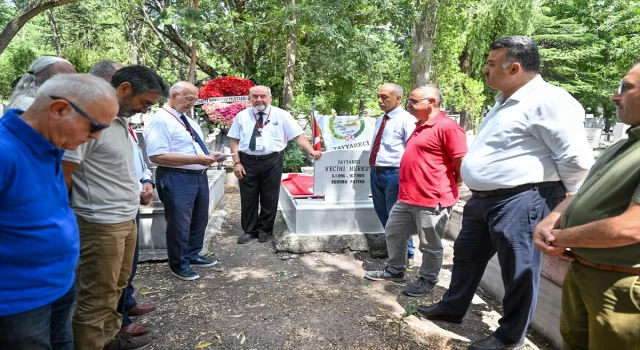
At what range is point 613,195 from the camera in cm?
163

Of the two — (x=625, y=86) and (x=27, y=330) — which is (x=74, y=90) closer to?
(x=27, y=330)

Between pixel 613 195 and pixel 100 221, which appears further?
pixel 100 221

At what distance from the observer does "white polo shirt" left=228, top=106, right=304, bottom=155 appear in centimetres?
471

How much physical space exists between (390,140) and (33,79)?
2994 millimetres

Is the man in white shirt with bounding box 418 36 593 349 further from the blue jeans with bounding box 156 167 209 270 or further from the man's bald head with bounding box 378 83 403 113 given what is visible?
the blue jeans with bounding box 156 167 209 270

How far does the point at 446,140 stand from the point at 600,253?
1637 mm

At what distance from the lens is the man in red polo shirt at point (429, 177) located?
10.5ft

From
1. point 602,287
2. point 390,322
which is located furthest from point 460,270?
point 602,287

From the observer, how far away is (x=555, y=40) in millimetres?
24375

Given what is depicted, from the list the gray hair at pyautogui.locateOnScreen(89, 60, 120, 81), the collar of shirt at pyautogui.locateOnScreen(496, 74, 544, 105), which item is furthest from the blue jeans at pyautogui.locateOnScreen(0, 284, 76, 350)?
the collar of shirt at pyautogui.locateOnScreen(496, 74, 544, 105)

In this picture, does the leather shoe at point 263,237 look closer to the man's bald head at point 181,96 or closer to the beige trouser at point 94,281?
the man's bald head at point 181,96

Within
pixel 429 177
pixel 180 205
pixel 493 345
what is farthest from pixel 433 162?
pixel 180 205

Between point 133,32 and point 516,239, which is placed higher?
point 133,32

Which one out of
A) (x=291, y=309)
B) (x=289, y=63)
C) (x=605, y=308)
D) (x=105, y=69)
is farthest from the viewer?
(x=289, y=63)
